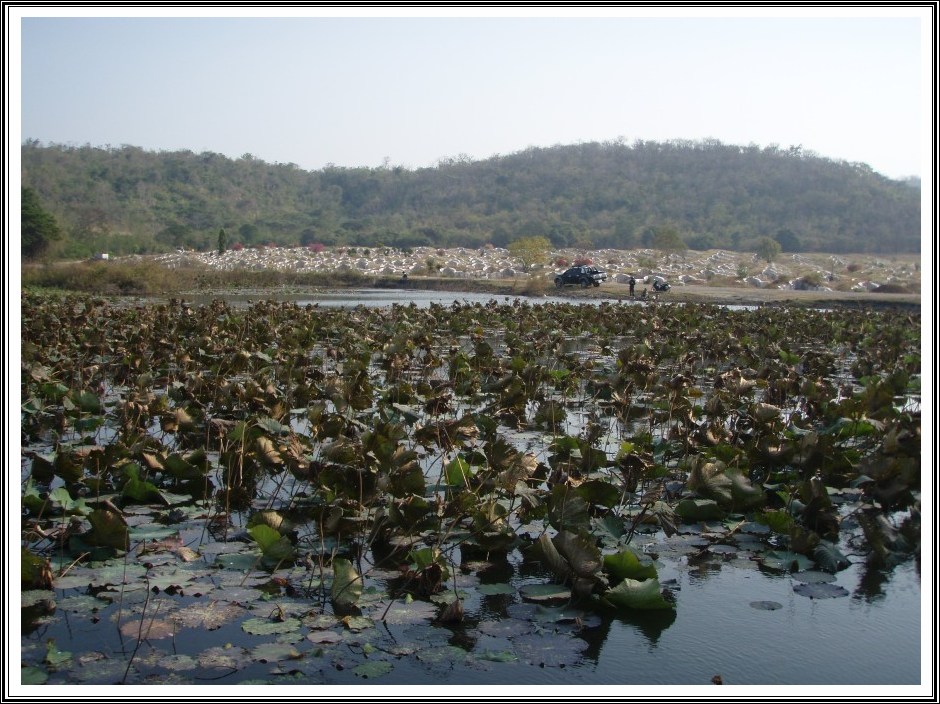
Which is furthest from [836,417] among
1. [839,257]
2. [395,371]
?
[839,257]

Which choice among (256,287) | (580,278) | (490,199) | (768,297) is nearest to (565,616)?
(768,297)

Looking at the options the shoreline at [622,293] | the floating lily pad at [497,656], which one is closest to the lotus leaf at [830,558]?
the floating lily pad at [497,656]

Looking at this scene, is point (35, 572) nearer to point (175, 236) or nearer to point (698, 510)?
point (698, 510)

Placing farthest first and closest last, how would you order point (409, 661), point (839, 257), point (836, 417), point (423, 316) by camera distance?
point (839, 257), point (423, 316), point (836, 417), point (409, 661)

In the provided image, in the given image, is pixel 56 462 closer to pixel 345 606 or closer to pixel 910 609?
pixel 345 606

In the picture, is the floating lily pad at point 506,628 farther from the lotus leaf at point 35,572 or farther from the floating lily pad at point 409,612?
the lotus leaf at point 35,572

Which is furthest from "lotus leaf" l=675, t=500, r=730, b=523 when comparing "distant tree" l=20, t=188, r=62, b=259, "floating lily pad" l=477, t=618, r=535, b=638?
"distant tree" l=20, t=188, r=62, b=259
